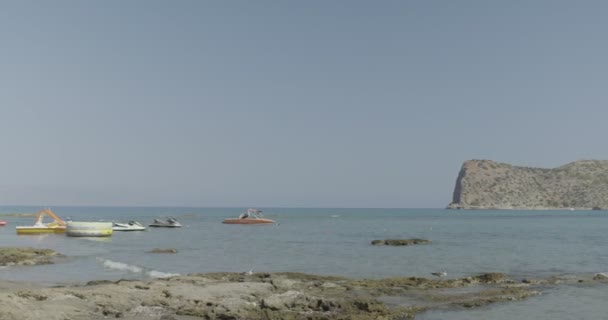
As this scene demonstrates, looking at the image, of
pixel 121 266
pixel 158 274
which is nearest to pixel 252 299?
pixel 158 274

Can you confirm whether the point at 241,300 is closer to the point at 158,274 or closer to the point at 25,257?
the point at 158,274

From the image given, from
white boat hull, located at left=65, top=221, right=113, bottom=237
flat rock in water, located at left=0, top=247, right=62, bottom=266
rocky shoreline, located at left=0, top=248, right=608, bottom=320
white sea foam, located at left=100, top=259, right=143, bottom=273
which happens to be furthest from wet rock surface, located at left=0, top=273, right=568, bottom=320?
white boat hull, located at left=65, top=221, right=113, bottom=237

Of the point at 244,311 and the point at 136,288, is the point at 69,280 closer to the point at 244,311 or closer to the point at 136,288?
the point at 136,288

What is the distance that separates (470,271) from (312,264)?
11.4 m

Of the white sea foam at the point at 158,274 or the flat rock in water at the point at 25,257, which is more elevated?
the flat rock in water at the point at 25,257

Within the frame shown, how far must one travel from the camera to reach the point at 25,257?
41.7 m

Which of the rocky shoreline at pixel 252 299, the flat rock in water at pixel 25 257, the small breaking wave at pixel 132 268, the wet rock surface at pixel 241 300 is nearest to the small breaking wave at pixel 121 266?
the small breaking wave at pixel 132 268

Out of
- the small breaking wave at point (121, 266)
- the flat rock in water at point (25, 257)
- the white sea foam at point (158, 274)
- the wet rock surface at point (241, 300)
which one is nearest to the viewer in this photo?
the wet rock surface at point (241, 300)

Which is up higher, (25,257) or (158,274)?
(25,257)

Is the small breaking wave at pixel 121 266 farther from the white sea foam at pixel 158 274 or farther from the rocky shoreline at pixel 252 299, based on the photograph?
the rocky shoreline at pixel 252 299

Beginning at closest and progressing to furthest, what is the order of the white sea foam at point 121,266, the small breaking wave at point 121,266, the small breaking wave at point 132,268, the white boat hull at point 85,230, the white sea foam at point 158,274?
the white sea foam at point 158,274
the small breaking wave at point 132,268
the white sea foam at point 121,266
the small breaking wave at point 121,266
the white boat hull at point 85,230

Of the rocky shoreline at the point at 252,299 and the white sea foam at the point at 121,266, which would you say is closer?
the rocky shoreline at the point at 252,299

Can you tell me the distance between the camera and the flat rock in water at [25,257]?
39.7 meters

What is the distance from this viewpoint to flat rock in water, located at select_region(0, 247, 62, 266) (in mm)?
39653
